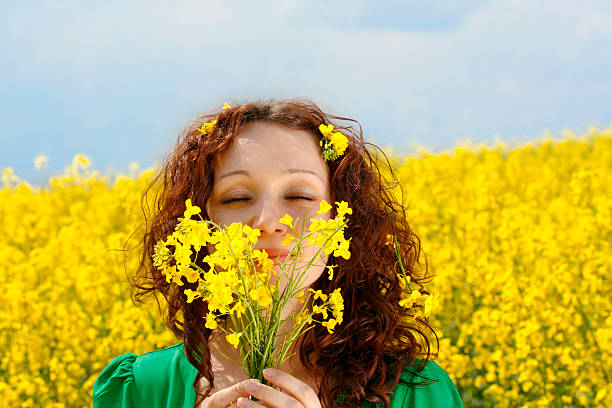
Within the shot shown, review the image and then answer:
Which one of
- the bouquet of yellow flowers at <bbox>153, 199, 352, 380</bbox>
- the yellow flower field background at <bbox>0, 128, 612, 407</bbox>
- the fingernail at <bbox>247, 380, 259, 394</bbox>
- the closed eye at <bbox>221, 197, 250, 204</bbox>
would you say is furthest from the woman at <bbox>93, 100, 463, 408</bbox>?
the yellow flower field background at <bbox>0, 128, 612, 407</bbox>

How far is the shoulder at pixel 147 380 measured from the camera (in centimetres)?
174

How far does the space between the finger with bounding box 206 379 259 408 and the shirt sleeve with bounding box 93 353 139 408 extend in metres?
0.49

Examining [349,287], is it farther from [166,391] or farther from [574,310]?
[574,310]

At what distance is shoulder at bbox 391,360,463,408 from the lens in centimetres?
163

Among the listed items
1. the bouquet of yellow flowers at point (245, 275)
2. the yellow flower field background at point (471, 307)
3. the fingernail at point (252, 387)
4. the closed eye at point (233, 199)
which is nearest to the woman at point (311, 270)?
the closed eye at point (233, 199)

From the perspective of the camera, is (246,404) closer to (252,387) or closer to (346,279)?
(252,387)

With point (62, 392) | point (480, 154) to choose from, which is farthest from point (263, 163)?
point (480, 154)

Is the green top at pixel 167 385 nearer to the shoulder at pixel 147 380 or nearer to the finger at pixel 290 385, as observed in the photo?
the shoulder at pixel 147 380

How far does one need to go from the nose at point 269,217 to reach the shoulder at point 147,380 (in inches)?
18.9

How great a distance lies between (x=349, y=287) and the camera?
1686 millimetres

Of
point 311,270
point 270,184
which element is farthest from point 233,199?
point 311,270

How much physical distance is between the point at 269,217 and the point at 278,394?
0.34 m

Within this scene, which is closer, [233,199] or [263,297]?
[263,297]

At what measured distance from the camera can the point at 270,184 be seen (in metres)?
1.48
